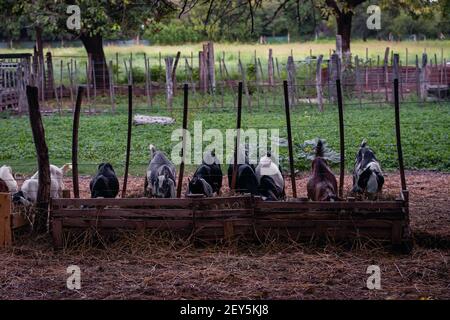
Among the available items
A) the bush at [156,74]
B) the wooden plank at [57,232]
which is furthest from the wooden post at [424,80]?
the wooden plank at [57,232]

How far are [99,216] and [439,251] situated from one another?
3648 mm

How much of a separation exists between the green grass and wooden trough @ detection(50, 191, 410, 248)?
4.33 metres

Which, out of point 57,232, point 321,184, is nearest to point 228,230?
point 321,184

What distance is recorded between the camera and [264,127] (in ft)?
53.5

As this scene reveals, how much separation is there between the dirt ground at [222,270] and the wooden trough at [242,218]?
0.14 metres

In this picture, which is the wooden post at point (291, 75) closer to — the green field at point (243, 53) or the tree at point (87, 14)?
the tree at point (87, 14)

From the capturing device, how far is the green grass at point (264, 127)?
13477 mm

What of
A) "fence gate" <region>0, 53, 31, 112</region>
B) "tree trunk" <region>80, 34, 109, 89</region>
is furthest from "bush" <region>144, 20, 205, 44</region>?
"fence gate" <region>0, 53, 31, 112</region>

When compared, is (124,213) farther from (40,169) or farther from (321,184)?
(321,184)

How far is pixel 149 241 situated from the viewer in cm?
774

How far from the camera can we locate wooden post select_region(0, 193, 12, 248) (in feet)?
25.8

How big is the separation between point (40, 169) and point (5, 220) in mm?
745

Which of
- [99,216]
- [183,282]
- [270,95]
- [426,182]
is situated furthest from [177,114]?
[183,282]
